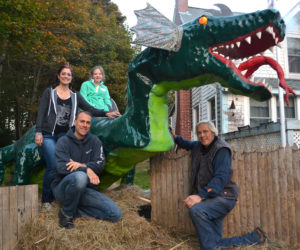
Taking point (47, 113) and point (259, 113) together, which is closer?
point (47, 113)

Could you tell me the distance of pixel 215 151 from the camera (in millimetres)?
2863

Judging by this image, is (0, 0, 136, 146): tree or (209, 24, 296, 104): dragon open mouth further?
(0, 0, 136, 146): tree

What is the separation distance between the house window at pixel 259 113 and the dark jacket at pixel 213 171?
7.97 meters

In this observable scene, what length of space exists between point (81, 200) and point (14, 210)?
65 centimetres

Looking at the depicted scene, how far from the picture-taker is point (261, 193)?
3002 millimetres

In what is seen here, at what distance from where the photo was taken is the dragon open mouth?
2.39 meters

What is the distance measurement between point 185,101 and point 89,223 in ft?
39.6

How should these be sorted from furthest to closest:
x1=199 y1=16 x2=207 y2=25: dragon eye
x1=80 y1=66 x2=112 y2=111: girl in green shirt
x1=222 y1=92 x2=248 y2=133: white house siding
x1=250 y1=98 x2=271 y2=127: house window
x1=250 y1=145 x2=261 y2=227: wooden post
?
x1=250 y1=98 x2=271 y2=127: house window → x1=222 y1=92 x2=248 y2=133: white house siding → x1=80 y1=66 x2=112 y2=111: girl in green shirt → x1=250 y1=145 x2=261 y2=227: wooden post → x1=199 y1=16 x2=207 y2=25: dragon eye

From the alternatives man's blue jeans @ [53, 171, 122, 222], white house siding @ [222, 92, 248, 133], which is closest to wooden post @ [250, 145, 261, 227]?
man's blue jeans @ [53, 171, 122, 222]

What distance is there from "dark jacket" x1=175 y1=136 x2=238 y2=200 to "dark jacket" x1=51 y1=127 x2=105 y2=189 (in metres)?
0.95

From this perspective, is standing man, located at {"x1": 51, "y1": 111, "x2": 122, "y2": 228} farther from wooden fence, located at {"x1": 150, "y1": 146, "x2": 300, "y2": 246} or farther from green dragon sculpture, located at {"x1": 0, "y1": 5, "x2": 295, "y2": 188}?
wooden fence, located at {"x1": 150, "y1": 146, "x2": 300, "y2": 246}

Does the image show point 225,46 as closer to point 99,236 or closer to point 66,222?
point 99,236

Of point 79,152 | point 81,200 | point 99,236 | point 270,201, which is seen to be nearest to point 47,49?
point 79,152

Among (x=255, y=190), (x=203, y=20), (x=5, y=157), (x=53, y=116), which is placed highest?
(x=203, y=20)
